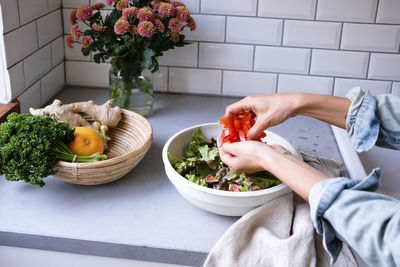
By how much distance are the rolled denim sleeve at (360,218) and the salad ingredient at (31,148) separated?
1.93ft

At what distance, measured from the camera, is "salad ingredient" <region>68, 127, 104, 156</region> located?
3.91ft

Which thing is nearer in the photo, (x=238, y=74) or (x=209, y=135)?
(x=209, y=135)

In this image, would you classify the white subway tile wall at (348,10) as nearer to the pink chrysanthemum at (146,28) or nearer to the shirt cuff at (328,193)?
the pink chrysanthemum at (146,28)

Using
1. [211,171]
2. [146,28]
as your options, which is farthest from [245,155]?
[146,28]

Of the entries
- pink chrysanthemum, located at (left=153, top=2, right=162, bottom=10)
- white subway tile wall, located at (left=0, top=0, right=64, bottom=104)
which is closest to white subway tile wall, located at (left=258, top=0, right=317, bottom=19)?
pink chrysanthemum, located at (left=153, top=2, right=162, bottom=10)

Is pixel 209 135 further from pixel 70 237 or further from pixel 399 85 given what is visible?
pixel 399 85

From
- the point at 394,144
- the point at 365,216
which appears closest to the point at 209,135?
the point at 394,144

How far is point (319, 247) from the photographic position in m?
1.03

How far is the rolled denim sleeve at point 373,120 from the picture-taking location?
1.01 meters

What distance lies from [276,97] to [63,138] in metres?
0.51

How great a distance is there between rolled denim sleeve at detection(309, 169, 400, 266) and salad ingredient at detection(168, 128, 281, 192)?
11.6 inches

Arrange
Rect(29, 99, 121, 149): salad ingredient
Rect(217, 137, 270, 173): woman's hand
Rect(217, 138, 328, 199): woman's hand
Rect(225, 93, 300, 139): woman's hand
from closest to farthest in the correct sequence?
Rect(217, 138, 328, 199): woman's hand, Rect(217, 137, 270, 173): woman's hand, Rect(225, 93, 300, 139): woman's hand, Rect(29, 99, 121, 149): salad ingredient

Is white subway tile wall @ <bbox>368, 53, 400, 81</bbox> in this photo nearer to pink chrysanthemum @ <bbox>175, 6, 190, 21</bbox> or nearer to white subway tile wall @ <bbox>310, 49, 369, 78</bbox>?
white subway tile wall @ <bbox>310, 49, 369, 78</bbox>

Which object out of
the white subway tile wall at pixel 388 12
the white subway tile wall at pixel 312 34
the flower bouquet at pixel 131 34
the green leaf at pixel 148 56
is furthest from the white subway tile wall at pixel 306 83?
the green leaf at pixel 148 56
